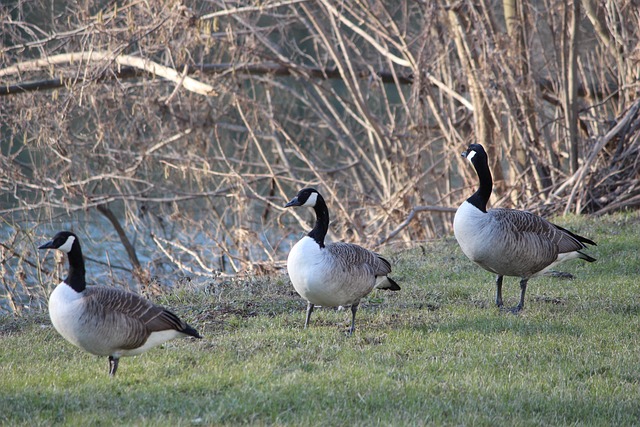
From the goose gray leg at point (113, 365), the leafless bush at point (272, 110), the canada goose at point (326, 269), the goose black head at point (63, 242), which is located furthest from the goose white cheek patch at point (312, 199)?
the leafless bush at point (272, 110)

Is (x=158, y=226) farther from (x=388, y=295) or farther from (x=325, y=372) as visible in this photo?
(x=325, y=372)

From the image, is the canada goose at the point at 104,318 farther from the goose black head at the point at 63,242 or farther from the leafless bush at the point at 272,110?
the leafless bush at the point at 272,110

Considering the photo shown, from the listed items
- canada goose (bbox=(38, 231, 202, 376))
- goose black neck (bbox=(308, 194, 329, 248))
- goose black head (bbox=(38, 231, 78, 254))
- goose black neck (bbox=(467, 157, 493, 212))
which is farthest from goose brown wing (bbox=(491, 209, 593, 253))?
goose black head (bbox=(38, 231, 78, 254))

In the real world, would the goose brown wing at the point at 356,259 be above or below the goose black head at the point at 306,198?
below

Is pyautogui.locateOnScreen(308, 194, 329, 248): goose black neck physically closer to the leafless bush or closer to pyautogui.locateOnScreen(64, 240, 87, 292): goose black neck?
pyautogui.locateOnScreen(64, 240, 87, 292): goose black neck

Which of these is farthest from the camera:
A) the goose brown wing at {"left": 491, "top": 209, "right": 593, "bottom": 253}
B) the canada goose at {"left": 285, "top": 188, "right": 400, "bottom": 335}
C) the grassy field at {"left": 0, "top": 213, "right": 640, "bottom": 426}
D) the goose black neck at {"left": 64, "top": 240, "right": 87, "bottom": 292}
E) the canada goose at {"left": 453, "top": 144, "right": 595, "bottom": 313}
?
the goose brown wing at {"left": 491, "top": 209, "right": 593, "bottom": 253}

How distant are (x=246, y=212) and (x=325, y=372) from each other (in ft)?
25.5

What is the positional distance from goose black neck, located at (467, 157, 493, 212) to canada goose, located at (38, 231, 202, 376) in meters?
3.09

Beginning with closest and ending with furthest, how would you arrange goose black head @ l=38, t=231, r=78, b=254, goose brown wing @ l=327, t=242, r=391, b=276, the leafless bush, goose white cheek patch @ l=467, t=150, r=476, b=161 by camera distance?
1. goose black head @ l=38, t=231, r=78, b=254
2. goose brown wing @ l=327, t=242, r=391, b=276
3. goose white cheek patch @ l=467, t=150, r=476, b=161
4. the leafless bush

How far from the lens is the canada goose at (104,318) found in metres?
4.93

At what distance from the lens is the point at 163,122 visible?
13.6 m

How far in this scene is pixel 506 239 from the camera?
684 centimetres

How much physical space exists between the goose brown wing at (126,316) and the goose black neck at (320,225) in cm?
142

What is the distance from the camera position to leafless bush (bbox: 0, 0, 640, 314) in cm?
1134
